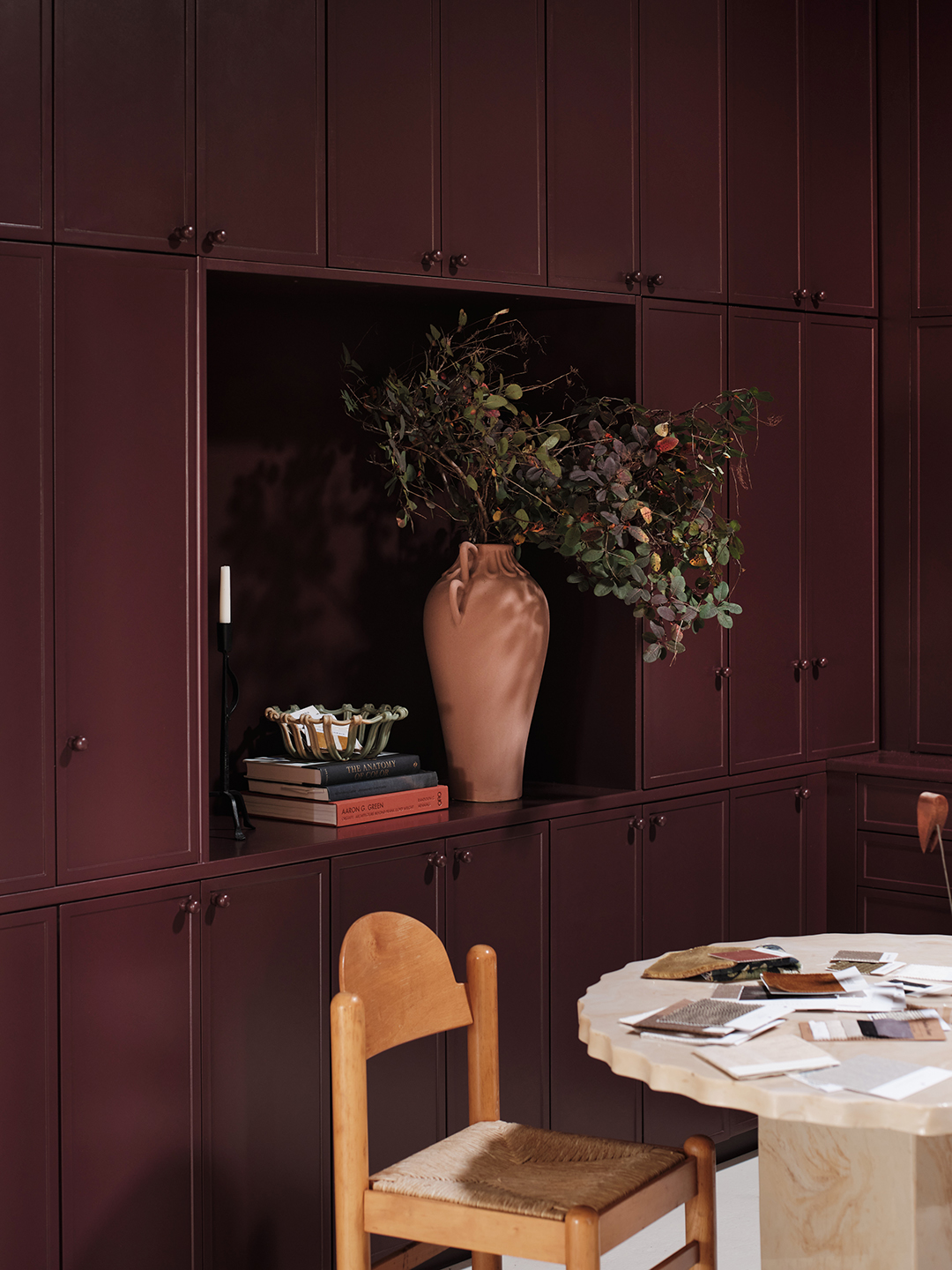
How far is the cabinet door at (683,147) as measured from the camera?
361 centimetres

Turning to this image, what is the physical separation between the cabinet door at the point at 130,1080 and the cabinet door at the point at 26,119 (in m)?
1.20

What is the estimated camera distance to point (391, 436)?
3320mm

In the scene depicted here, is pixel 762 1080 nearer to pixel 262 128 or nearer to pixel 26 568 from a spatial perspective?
pixel 26 568

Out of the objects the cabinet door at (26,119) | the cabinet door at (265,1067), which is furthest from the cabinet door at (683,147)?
the cabinet door at (265,1067)

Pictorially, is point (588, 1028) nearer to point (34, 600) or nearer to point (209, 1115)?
point (209, 1115)

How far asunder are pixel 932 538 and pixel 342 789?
1.97 meters

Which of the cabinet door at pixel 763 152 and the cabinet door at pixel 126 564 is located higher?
the cabinet door at pixel 763 152

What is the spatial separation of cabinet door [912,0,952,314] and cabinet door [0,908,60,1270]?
298cm

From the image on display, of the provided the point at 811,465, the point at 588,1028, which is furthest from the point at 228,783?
the point at 811,465

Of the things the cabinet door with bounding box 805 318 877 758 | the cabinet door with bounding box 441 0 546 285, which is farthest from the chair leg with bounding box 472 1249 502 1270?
the cabinet door with bounding box 441 0 546 285

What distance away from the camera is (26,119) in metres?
2.50

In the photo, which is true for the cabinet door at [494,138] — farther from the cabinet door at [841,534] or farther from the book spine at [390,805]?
the book spine at [390,805]

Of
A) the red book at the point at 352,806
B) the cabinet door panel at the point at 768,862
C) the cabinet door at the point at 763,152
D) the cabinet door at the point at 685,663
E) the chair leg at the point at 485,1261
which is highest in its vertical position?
the cabinet door at the point at 763,152

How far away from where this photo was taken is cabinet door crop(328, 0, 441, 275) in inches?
118
